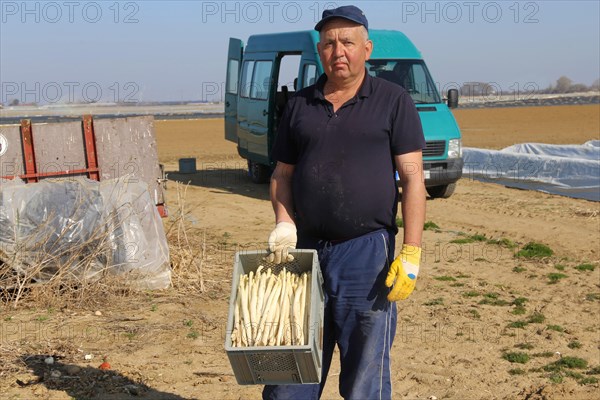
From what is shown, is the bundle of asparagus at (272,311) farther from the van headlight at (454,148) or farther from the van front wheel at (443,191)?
the van front wheel at (443,191)

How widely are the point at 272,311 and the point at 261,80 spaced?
1199cm

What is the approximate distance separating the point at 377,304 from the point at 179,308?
3.90 meters

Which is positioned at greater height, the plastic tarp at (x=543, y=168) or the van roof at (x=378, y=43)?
the van roof at (x=378, y=43)

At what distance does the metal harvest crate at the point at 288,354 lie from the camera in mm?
3688

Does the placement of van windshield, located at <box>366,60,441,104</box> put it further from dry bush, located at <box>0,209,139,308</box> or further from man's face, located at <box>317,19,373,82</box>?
man's face, located at <box>317,19,373,82</box>

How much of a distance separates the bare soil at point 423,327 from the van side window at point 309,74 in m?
2.84

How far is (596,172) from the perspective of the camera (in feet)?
48.8

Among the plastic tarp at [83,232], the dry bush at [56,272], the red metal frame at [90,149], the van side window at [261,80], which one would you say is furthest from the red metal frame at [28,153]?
the van side window at [261,80]

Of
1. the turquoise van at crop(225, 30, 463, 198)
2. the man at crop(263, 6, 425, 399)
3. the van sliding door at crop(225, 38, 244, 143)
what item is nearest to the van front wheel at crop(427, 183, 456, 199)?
the turquoise van at crop(225, 30, 463, 198)

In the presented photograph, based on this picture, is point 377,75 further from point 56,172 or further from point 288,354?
point 288,354

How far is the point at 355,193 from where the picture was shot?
3.93 meters

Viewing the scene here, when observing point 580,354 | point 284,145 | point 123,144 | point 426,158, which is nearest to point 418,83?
point 426,158

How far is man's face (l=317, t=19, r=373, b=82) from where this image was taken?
152 inches

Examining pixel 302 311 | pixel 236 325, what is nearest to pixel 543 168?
pixel 302 311
